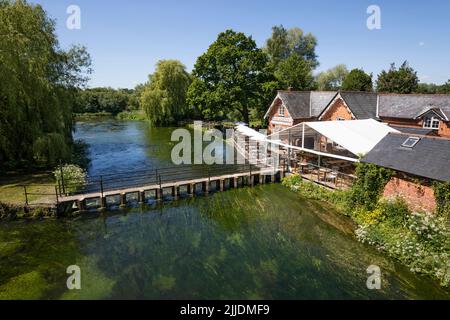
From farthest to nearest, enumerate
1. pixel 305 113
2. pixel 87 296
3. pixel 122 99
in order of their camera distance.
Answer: pixel 122 99, pixel 305 113, pixel 87 296

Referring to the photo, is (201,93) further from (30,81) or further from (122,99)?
(122,99)

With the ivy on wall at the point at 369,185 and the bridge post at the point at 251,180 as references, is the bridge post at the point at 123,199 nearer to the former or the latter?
the bridge post at the point at 251,180

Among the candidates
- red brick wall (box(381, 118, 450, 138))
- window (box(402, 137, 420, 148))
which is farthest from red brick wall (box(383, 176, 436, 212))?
red brick wall (box(381, 118, 450, 138))

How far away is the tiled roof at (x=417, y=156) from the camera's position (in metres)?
10.9

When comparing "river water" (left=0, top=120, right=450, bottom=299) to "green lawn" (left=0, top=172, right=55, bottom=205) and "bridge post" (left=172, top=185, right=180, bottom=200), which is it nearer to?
"bridge post" (left=172, top=185, right=180, bottom=200)

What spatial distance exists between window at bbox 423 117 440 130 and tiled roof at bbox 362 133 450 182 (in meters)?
11.4

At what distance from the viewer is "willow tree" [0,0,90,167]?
17.0 metres

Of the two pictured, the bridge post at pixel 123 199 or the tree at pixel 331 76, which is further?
the tree at pixel 331 76

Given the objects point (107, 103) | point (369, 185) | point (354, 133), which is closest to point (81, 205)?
point (369, 185)

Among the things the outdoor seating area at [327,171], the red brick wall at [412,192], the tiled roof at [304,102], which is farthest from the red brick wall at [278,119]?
the red brick wall at [412,192]

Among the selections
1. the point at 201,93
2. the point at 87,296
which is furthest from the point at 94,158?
the point at 87,296

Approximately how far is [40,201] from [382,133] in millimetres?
Answer: 20043

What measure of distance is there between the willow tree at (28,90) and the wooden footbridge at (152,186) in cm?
503
